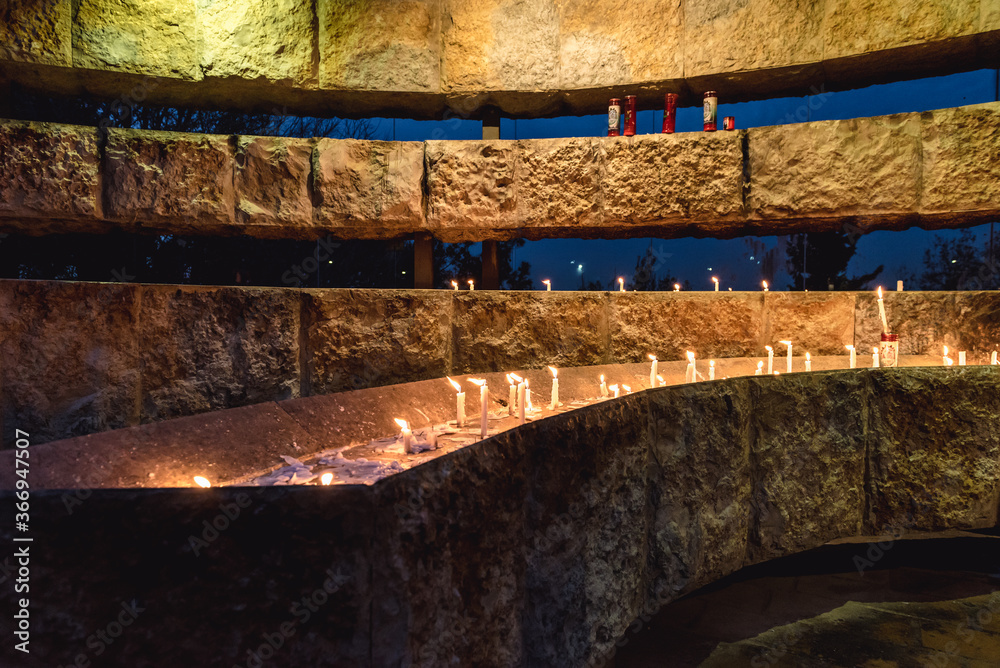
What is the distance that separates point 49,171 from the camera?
3.62 metres

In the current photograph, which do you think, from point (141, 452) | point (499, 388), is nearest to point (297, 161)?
point (499, 388)

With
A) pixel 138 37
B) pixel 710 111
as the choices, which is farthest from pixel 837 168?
pixel 138 37

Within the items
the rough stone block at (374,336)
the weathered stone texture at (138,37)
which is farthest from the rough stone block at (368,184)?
the weathered stone texture at (138,37)

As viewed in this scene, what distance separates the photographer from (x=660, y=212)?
418cm

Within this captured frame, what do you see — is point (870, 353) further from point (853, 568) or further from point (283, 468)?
point (283, 468)

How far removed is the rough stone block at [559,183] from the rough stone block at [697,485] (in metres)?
1.97

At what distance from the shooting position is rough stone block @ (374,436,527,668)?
1.15 m

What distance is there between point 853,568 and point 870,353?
1454 mm

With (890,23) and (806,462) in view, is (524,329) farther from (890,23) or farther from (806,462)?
(890,23)

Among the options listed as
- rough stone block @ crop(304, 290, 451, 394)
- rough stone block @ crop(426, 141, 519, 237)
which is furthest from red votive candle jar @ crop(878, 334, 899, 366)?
rough stone block @ crop(304, 290, 451, 394)

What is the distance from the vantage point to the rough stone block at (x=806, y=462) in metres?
2.81

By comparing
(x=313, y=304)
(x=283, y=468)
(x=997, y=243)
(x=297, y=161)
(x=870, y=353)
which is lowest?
(x=283, y=468)

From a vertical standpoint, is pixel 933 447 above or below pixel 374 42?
below

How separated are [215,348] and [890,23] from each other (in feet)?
16.0
